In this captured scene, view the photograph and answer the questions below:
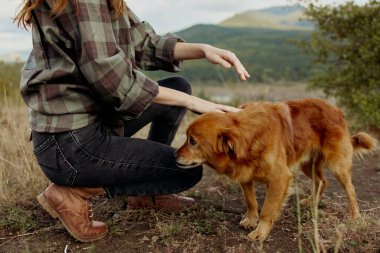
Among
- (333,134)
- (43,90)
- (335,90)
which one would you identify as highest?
(43,90)

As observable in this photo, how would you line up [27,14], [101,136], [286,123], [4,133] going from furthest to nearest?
1. [4,133]
2. [286,123]
3. [101,136]
4. [27,14]

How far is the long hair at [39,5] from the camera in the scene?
2707mm

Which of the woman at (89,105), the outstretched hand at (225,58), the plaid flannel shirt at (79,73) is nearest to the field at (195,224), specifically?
the woman at (89,105)

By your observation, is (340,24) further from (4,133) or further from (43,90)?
(43,90)

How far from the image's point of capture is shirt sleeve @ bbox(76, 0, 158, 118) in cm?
278

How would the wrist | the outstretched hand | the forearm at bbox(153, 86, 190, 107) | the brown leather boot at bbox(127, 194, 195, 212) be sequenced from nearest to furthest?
the forearm at bbox(153, 86, 190, 107)
the outstretched hand
the wrist
the brown leather boot at bbox(127, 194, 195, 212)

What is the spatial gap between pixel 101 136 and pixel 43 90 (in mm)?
485

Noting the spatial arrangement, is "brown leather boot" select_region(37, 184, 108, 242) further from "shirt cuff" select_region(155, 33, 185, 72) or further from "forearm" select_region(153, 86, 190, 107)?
"shirt cuff" select_region(155, 33, 185, 72)

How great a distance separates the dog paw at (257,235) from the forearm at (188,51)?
1441 millimetres

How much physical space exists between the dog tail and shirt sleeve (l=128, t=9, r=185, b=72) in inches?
72.1

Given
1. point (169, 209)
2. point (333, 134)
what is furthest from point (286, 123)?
point (169, 209)

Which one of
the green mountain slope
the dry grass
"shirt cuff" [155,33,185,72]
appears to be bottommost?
the green mountain slope

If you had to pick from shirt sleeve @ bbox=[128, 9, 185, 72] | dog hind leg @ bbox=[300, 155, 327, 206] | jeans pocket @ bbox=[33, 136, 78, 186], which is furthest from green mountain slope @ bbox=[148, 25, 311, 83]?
jeans pocket @ bbox=[33, 136, 78, 186]

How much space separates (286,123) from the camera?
362cm
